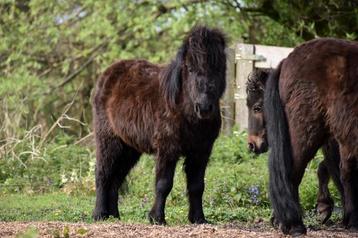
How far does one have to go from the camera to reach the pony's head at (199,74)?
26.2 feet

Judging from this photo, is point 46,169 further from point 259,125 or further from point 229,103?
point 259,125

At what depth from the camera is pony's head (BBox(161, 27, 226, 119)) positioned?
7.99m

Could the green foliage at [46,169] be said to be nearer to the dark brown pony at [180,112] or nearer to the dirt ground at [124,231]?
the dark brown pony at [180,112]

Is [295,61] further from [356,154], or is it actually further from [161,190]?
[161,190]

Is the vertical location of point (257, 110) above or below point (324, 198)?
above

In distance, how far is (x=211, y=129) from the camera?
8.24 metres

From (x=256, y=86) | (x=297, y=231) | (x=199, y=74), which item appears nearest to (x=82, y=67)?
(x=256, y=86)

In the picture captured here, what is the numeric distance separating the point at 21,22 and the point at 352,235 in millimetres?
12309

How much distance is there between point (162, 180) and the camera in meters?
8.23

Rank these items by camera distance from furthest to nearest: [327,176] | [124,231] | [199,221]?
[327,176], [199,221], [124,231]

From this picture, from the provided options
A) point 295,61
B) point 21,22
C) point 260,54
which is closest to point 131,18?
point 21,22

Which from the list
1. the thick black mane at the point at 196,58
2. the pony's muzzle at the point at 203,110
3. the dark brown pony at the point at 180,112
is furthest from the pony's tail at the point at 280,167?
the thick black mane at the point at 196,58

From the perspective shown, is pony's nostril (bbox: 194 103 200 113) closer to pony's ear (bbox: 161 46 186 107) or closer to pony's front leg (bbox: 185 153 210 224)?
pony's ear (bbox: 161 46 186 107)

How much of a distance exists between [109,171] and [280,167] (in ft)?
9.12
